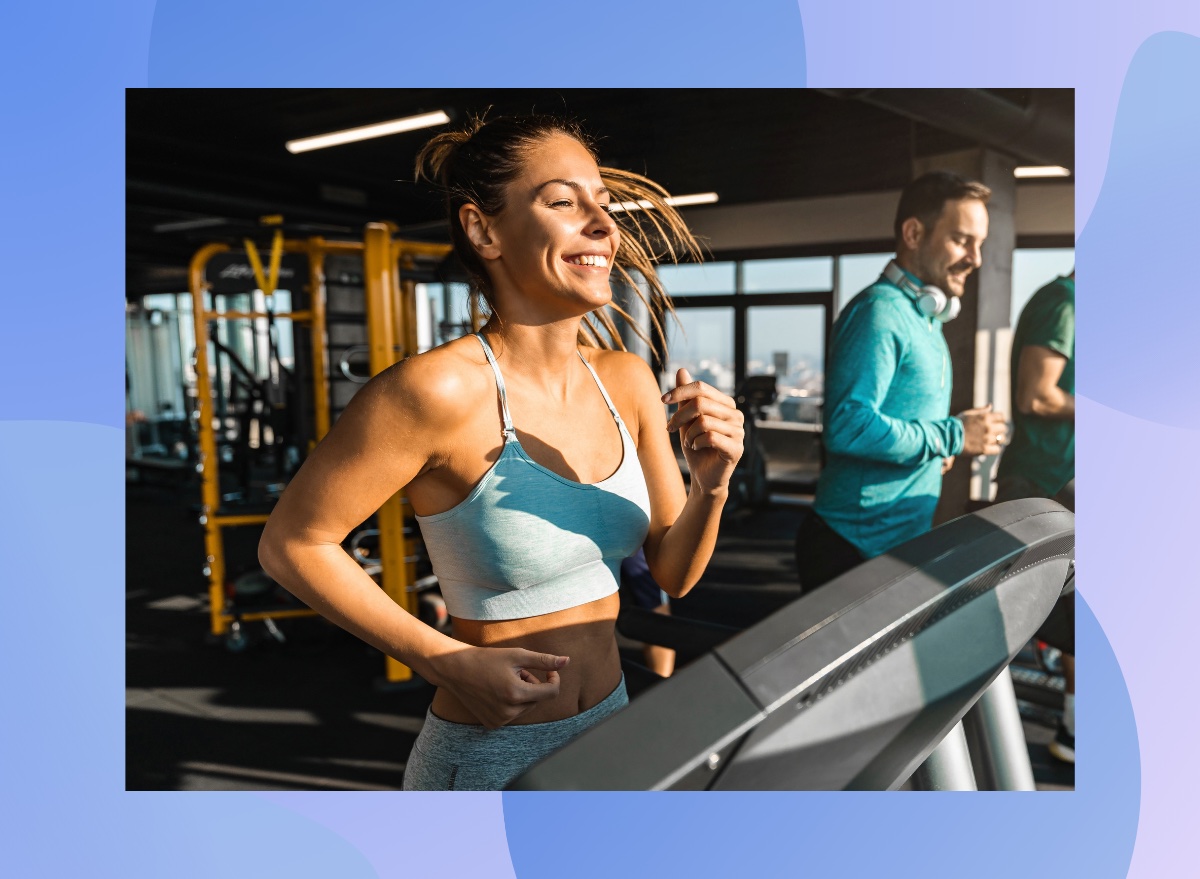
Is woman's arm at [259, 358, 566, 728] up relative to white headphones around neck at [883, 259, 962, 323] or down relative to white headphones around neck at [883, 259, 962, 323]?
down

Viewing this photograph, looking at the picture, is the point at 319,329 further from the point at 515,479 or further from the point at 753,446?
the point at 515,479

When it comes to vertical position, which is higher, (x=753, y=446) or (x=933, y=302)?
(x=933, y=302)

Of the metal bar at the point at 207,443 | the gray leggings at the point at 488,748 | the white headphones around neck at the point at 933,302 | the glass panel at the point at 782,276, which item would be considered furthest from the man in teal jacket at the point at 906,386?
the metal bar at the point at 207,443

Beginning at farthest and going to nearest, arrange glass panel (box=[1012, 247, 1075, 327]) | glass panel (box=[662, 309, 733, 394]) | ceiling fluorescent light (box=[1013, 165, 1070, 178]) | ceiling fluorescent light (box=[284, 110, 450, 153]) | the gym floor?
1. ceiling fluorescent light (box=[284, 110, 450, 153])
2. glass panel (box=[662, 309, 733, 394])
3. the gym floor
4. glass panel (box=[1012, 247, 1075, 327])
5. ceiling fluorescent light (box=[1013, 165, 1070, 178])

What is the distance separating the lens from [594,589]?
124 centimetres

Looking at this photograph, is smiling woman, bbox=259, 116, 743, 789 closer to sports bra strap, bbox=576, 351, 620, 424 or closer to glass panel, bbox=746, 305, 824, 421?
sports bra strap, bbox=576, 351, 620, 424

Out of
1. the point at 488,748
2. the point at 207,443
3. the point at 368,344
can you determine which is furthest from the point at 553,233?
the point at 207,443

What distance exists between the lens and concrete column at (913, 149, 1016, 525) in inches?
79.7

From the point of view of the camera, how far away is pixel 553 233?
124 cm

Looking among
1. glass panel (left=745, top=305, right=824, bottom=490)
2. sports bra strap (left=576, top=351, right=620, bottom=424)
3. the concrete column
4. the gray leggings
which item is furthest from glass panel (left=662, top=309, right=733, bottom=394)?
the gray leggings

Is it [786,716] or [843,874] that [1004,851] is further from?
[786,716]

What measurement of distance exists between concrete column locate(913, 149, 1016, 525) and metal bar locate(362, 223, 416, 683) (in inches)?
70.3

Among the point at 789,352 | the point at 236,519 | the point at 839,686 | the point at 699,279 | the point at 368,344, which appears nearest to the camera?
the point at 839,686

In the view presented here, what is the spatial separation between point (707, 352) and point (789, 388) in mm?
350
